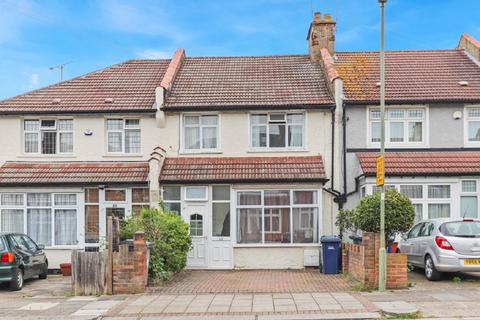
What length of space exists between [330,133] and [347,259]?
544 centimetres

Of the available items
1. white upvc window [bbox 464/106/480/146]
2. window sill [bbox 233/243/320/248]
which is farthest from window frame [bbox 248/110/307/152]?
white upvc window [bbox 464/106/480/146]

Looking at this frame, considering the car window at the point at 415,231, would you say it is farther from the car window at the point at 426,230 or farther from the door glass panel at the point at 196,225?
the door glass panel at the point at 196,225

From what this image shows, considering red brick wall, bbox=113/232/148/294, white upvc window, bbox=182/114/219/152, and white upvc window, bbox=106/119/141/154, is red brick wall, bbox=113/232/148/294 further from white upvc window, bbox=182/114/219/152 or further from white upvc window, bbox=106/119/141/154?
white upvc window, bbox=106/119/141/154

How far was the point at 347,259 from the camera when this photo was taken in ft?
55.2

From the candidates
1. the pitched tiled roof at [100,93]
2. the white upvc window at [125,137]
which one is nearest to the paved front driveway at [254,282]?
the white upvc window at [125,137]

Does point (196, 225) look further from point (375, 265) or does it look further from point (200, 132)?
point (375, 265)

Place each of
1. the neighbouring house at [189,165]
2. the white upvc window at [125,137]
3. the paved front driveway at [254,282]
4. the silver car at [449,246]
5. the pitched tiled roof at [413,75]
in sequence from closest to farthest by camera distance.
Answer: the silver car at [449,246] < the paved front driveway at [254,282] < the neighbouring house at [189,165] < the pitched tiled roof at [413,75] < the white upvc window at [125,137]

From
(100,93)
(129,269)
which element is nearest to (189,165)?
(100,93)

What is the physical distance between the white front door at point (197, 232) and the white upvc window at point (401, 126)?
657 cm

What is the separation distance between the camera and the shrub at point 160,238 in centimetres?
1551

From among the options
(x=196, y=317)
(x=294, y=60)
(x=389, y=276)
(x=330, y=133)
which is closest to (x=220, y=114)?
(x=330, y=133)

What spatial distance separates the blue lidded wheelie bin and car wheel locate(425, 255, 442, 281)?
3.09 metres

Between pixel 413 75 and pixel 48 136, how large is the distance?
14.0m

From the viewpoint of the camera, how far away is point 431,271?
15.0 meters
